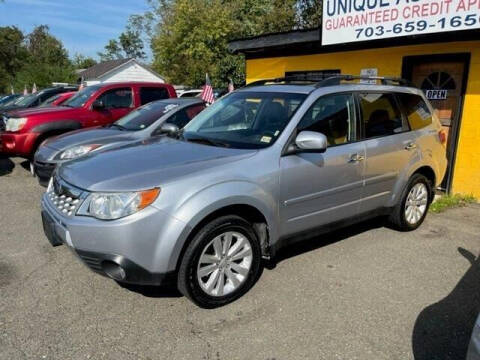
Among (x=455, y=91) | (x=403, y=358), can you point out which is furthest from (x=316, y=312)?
(x=455, y=91)

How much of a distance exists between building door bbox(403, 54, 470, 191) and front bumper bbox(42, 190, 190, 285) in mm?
5518

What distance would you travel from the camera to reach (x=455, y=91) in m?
6.59

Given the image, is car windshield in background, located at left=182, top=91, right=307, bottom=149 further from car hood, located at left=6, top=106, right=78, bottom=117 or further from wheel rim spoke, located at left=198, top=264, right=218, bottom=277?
car hood, located at left=6, top=106, right=78, bottom=117

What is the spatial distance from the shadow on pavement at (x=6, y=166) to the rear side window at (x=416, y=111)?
7839mm

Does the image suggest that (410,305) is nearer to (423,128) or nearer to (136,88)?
(423,128)

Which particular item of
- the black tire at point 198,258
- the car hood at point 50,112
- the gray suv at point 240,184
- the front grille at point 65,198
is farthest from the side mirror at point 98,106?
the black tire at point 198,258

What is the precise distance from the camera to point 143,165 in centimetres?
321

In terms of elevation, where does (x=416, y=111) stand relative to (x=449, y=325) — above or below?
above

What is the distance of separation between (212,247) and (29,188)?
5337mm

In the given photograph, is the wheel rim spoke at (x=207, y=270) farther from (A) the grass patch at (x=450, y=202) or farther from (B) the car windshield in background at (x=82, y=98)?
(B) the car windshield in background at (x=82, y=98)

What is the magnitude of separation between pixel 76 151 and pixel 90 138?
0.46 meters

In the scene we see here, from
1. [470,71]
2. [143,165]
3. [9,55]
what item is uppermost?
[9,55]

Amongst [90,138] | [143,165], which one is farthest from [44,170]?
[143,165]

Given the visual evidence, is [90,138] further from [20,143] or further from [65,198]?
[65,198]
